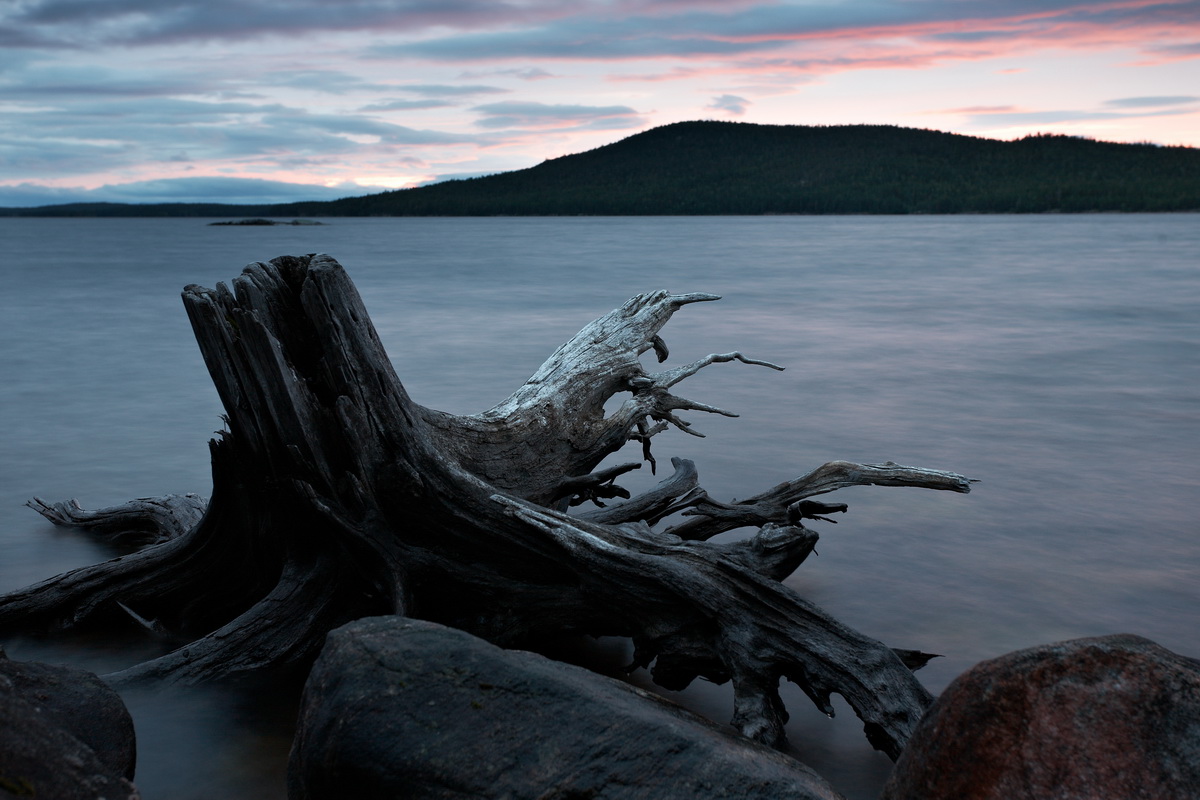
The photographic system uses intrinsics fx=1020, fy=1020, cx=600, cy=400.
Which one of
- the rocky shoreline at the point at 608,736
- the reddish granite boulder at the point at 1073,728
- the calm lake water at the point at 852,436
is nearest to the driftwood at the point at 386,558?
the calm lake water at the point at 852,436

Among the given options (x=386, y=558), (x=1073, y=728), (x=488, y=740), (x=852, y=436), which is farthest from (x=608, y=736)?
(x=852, y=436)

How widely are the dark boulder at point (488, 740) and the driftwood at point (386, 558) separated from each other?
0.76 metres

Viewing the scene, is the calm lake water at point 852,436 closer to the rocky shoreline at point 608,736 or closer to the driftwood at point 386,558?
the driftwood at point 386,558

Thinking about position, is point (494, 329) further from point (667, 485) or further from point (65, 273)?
point (65, 273)

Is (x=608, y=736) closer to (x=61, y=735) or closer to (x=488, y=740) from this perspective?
(x=488, y=740)

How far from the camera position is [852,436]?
8.36m

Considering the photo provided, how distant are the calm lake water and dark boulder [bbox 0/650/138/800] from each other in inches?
14.7

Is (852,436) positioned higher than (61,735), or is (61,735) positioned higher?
(61,735)

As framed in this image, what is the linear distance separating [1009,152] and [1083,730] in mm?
132886

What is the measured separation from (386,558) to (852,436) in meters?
5.49

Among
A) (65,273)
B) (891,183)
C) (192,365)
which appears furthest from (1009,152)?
(192,365)

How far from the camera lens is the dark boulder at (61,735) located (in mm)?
2180

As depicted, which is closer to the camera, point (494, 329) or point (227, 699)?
point (227, 699)

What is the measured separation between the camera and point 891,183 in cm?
11238
